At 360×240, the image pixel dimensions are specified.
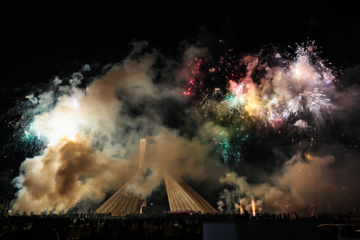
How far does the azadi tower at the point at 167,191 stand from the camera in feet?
101

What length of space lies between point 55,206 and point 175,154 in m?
16.6

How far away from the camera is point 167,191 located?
33.4 meters

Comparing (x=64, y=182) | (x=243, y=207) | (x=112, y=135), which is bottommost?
(x=243, y=207)

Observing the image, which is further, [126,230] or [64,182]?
[64,182]

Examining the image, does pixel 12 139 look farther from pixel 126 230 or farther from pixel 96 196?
pixel 126 230

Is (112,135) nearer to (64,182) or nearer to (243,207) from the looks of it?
(64,182)

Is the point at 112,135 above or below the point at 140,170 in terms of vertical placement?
above

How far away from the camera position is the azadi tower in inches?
1213

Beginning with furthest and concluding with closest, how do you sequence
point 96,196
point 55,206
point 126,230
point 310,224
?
point 96,196, point 55,206, point 126,230, point 310,224

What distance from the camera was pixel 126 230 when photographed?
14.9m

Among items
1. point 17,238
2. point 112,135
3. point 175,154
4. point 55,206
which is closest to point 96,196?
point 55,206

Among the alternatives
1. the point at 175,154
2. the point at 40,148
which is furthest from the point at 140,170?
the point at 40,148

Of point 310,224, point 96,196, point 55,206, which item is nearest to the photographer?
point 310,224

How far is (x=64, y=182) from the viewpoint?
1204 inches
